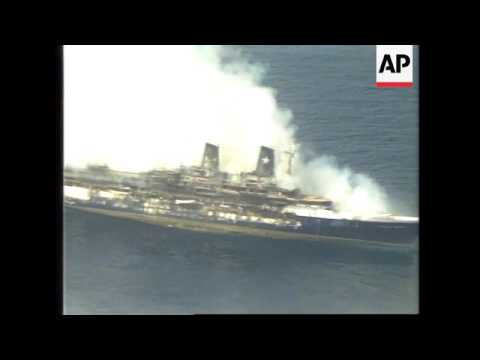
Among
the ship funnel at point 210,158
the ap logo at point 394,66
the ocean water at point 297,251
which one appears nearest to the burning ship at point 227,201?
the ship funnel at point 210,158

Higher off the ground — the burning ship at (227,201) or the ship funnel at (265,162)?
the ship funnel at (265,162)

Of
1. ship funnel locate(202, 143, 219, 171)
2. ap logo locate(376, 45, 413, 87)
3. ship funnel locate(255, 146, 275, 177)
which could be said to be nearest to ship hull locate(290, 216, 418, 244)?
ship funnel locate(255, 146, 275, 177)

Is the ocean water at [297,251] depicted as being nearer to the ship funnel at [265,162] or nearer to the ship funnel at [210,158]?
the ship funnel at [265,162]

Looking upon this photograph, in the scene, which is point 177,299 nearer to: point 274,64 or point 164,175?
point 164,175

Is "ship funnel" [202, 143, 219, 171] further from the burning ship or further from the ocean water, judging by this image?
the ocean water

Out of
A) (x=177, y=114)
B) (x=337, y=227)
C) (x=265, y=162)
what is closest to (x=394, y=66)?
(x=265, y=162)

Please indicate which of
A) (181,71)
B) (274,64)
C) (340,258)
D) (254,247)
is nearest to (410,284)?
(340,258)
